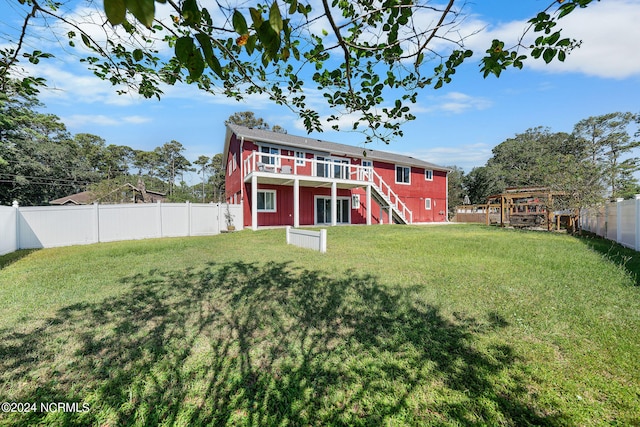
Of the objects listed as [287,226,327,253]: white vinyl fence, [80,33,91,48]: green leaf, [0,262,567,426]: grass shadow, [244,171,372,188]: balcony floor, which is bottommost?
[0,262,567,426]: grass shadow

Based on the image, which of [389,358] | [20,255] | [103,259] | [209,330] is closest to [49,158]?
[20,255]

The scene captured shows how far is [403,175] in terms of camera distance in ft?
73.4

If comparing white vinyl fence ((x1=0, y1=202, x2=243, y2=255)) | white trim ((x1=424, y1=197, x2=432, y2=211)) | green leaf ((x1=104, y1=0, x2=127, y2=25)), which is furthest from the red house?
green leaf ((x1=104, y1=0, x2=127, y2=25))

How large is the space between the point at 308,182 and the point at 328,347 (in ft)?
45.7

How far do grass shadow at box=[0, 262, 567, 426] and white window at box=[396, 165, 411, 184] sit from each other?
1934cm

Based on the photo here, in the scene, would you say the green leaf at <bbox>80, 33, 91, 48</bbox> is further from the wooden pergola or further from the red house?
the wooden pergola

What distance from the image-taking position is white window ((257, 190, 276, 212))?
1614cm

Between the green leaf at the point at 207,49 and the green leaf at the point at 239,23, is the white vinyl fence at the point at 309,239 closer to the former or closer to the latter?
the green leaf at the point at 207,49

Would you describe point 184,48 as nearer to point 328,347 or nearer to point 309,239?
point 328,347

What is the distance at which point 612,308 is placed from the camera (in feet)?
11.4

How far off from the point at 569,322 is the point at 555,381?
1.47 metres

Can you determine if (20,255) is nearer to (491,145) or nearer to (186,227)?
(186,227)

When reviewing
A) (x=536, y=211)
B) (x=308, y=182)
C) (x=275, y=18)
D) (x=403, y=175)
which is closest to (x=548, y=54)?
(x=275, y=18)

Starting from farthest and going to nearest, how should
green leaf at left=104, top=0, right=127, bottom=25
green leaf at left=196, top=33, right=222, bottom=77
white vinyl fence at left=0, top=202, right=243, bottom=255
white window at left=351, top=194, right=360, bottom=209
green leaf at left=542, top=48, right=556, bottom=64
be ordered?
white window at left=351, top=194, right=360, bottom=209 → white vinyl fence at left=0, top=202, right=243, bottom=255 → green leaf at left=542, top=48, right=556, bottom=64 → green leaf at left=196, top=33, right=222, bottom=77 → green leaf at left=104, top=0, right=127, bottom=25
